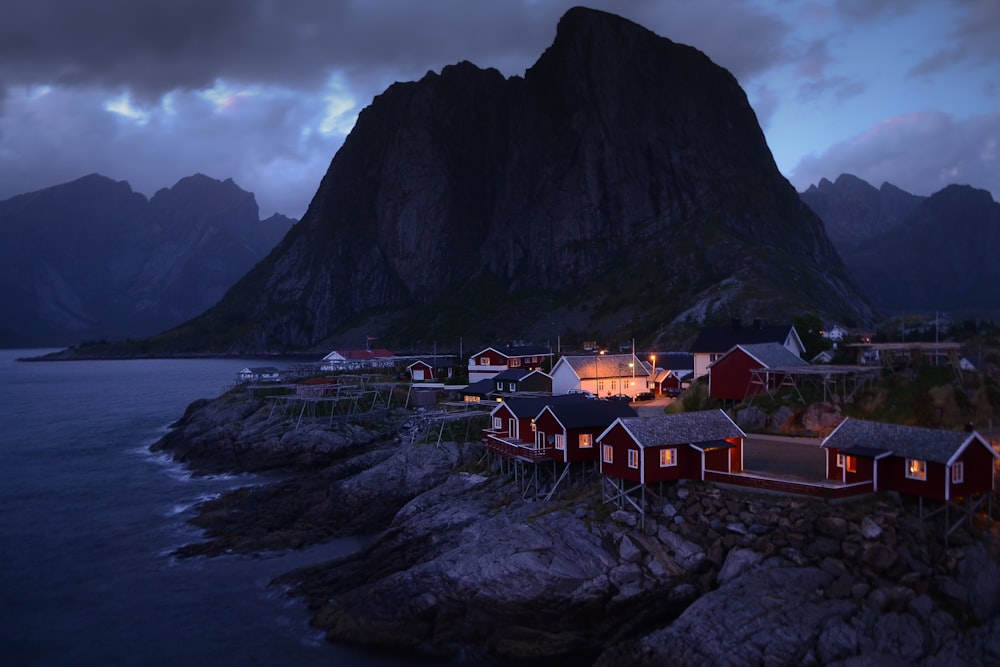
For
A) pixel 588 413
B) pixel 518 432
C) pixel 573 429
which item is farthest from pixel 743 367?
pixel 518 432

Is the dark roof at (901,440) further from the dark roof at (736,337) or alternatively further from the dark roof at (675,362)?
the dark roof at (675,362)

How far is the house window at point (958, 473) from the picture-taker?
27938 mm

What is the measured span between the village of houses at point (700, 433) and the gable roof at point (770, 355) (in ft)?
0.37

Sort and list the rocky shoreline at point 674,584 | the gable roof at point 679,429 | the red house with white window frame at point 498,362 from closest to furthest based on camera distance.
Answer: the rocky shoreline at point 674,584 → the gable roof at point 679,429 → the red house with white window frame at point 498,362

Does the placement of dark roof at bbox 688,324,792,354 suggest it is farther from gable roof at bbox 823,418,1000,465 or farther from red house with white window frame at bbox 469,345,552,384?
gable roof at bbox 823,418,1000,465

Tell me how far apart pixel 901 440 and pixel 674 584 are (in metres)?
11.6

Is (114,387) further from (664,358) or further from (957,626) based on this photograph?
(957,626)

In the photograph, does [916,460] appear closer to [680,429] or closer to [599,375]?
[680,429]

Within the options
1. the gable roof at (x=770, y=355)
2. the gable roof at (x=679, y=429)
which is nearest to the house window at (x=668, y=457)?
the gable roof at (x=679, y=429)

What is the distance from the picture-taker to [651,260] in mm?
180750

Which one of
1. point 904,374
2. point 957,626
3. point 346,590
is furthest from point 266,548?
point 904,374

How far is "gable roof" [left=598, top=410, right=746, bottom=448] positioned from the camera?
33.1 meters

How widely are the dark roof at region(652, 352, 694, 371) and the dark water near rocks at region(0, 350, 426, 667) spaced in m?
42.1

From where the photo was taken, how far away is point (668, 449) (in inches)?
1309
